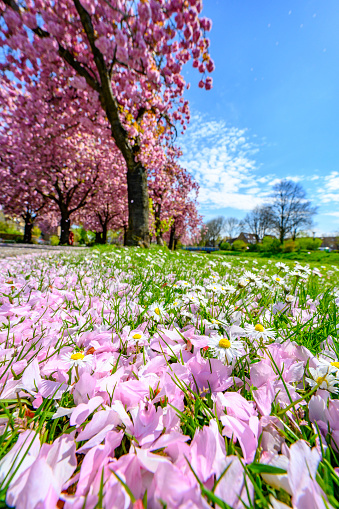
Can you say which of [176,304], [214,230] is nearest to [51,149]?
[176,304]

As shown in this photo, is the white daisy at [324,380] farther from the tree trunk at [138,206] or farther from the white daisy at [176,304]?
the tree trunk at [138,206]

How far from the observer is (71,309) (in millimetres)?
1368

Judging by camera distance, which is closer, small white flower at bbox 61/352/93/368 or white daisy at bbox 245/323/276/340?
small white flower at bbox 61/352/93/368

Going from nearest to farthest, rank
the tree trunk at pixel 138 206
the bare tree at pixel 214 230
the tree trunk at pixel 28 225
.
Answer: the tree trunk at pixel 138 206, the tree trunk at pixel 28 225, the bare tree at pixel 214 230

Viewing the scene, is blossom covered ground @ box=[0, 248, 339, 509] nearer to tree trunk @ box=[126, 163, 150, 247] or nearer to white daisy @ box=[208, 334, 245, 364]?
white daisy @ box=[208, 334, 245, 364]

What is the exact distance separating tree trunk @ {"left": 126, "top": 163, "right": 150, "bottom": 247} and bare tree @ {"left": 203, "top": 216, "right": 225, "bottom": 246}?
183 feet

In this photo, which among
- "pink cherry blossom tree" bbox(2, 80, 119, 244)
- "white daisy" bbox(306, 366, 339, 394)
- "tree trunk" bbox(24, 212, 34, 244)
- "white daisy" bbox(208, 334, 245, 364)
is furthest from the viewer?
"tree trunk" bbox(24, 212, 34, 244)

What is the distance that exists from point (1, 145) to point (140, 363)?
62.2ft

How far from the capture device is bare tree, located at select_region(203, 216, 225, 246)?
63091mm

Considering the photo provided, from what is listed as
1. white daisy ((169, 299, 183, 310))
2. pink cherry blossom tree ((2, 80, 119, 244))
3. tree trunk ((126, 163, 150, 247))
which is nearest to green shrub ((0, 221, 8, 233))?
pink cherry blossom tree ((2, 80, 119, 244))

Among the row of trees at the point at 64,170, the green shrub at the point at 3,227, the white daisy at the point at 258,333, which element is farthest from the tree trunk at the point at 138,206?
the green shrub at the point at 3,227

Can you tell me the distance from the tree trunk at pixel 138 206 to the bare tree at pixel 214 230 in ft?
183

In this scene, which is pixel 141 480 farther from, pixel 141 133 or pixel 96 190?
pixel 96 190

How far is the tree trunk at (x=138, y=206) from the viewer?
8.21m
